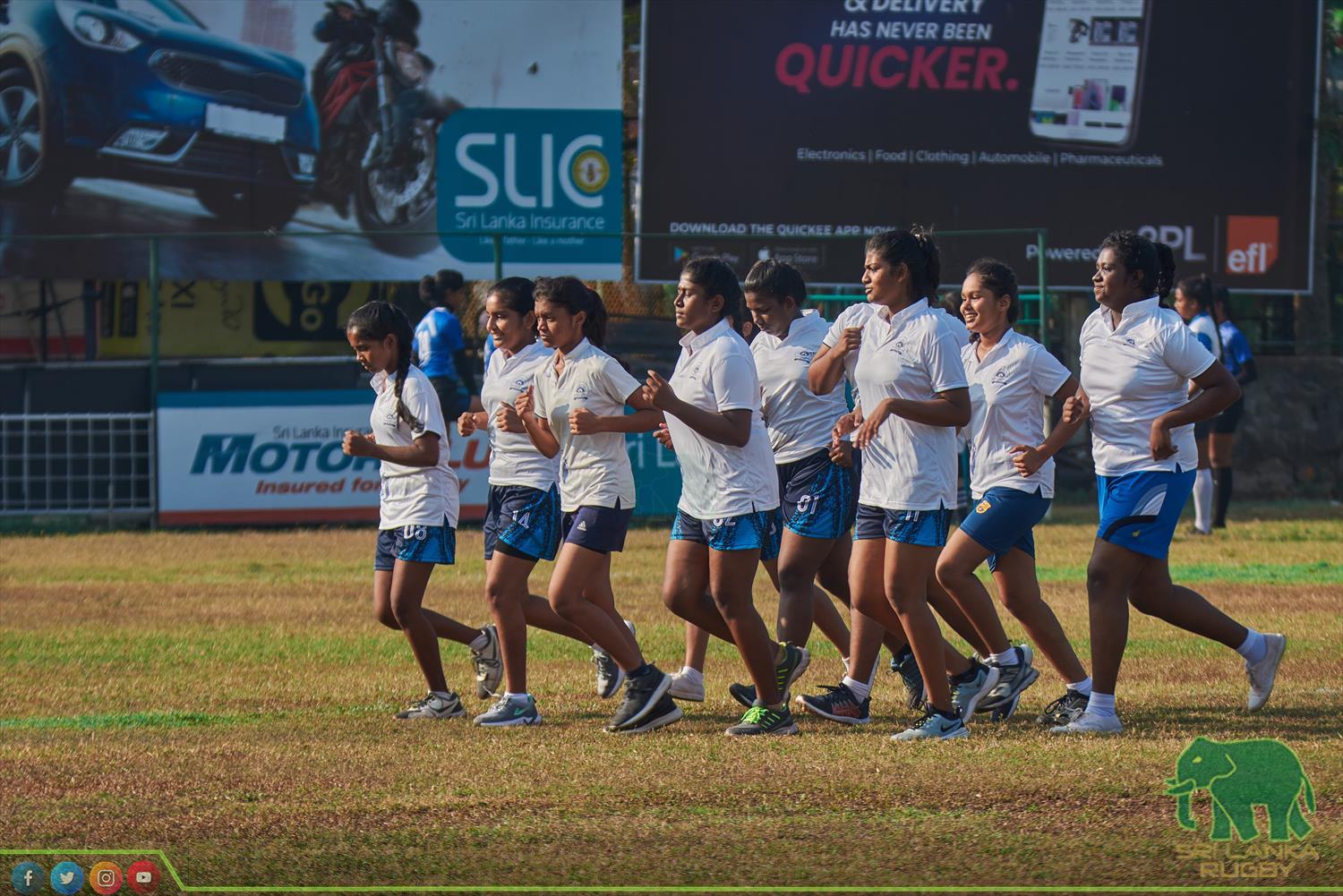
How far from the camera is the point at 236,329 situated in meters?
20.8

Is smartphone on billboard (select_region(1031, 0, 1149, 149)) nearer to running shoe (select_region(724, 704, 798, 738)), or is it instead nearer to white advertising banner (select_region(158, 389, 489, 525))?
white advertising banner (select_region(158, 389, 489, 525))

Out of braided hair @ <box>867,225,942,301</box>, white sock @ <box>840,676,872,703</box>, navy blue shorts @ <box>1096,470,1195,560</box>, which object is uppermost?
braided hair @ <box>867,225,942,301</box>

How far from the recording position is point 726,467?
7141 millimetres

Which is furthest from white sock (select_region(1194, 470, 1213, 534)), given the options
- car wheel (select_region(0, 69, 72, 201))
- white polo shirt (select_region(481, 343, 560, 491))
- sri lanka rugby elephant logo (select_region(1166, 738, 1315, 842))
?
car wheel (select_region(0, 69, 72, 201))

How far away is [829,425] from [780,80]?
420 inches

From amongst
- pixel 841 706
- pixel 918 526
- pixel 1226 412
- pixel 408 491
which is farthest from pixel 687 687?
pixel 1226 412

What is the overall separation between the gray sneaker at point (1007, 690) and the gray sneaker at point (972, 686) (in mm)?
54

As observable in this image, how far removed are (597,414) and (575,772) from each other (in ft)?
4.95

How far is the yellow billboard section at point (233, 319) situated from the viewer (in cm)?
2062

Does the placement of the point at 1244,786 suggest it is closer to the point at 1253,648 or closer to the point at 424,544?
the point at 1253,648

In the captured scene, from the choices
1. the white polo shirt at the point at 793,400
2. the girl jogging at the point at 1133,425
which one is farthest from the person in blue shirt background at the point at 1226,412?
the girl jogging at the point at 1133,425

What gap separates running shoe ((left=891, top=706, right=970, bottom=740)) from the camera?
22.6 feet

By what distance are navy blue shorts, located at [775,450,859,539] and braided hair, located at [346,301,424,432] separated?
158cm

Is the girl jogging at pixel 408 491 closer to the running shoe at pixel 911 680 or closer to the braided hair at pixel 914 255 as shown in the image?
the running shoe at pixel 911 680
